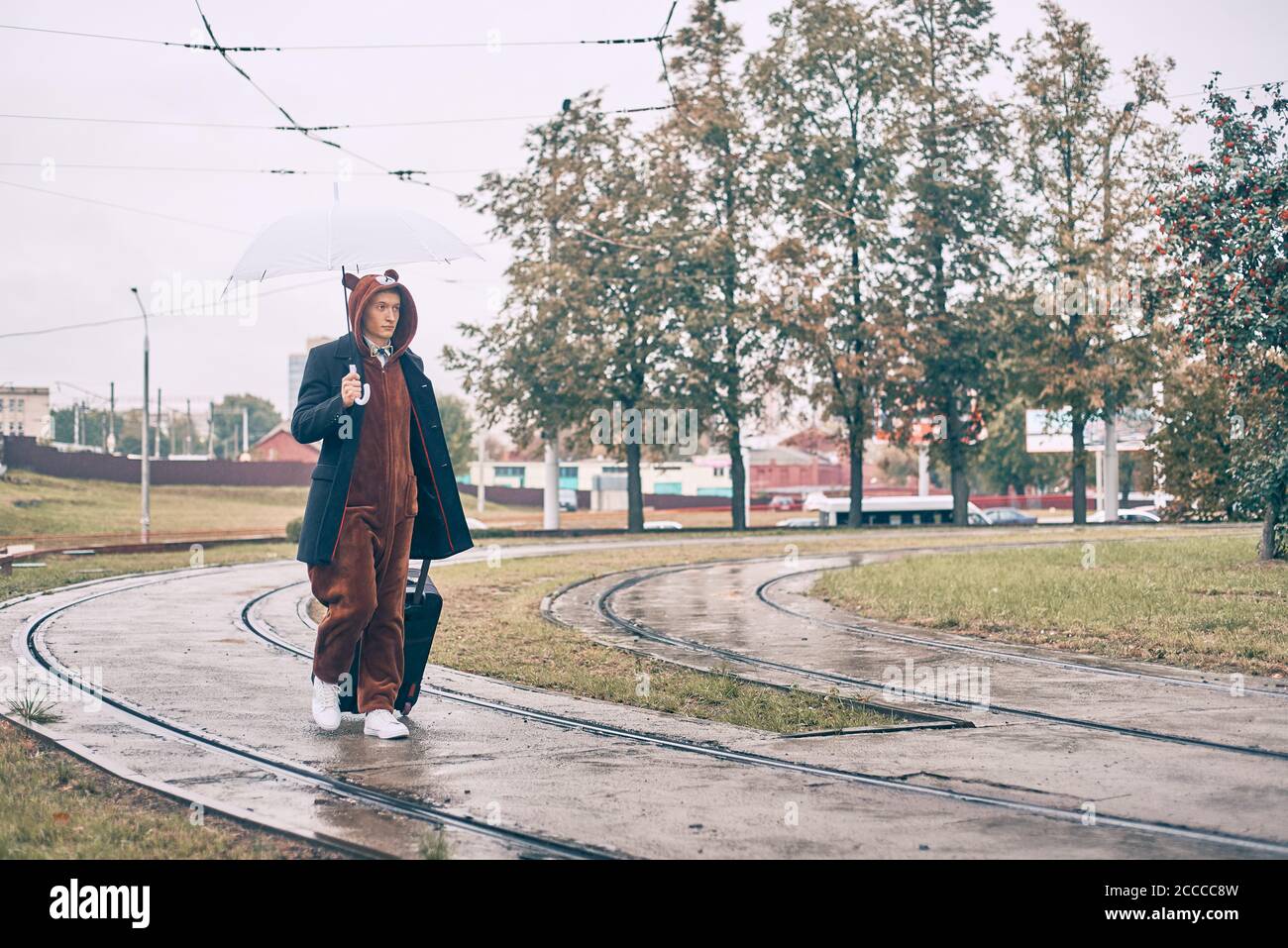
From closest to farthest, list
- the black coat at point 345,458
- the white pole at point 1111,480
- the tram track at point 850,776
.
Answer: the tram track at point 850,776
the black coat at point 345,458
the white pole at point 1111,480

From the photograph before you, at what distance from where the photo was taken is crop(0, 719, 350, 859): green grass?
5.05 metres

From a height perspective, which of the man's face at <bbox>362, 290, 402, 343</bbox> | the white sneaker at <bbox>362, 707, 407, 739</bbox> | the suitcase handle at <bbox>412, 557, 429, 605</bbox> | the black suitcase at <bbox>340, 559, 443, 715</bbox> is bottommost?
the white sneaker at <bbox>362, 707, 407, 739</bbox>

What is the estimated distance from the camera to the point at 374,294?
7.40 meters

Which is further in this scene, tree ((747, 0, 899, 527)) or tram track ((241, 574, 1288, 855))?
tree ((747, 0, 899, 527))

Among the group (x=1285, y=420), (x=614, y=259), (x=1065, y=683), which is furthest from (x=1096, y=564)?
(x=614, y=259)

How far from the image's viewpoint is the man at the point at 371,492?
7188 mm

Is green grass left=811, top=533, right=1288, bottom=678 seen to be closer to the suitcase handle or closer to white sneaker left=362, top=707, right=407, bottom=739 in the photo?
the suitcase handle

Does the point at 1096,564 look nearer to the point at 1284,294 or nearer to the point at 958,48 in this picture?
the point at 1284,294

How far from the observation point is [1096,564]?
64.4 ft

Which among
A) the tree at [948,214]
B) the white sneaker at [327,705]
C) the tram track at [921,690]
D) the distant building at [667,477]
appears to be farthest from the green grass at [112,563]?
the distant building at [667,477]

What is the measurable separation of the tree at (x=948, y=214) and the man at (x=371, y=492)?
36217 millimetres

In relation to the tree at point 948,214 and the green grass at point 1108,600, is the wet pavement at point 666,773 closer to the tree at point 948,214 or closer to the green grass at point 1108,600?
the green grass at point 1108,600

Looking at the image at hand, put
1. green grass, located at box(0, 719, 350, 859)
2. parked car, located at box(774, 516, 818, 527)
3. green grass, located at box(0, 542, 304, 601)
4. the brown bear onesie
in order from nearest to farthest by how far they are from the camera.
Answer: green grass, located at box(0, 719, 350, 859)
the brown bear onesie
green grass, located at box(0, 542, 304, 601)
parked car, located at box(774, 516, 818, 527)

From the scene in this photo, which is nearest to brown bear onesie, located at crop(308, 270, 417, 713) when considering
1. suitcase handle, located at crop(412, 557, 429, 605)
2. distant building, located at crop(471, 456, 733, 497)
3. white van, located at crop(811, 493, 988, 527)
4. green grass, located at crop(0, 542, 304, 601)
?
suitcase handle, located at crop(412, 557, 429, 605)
